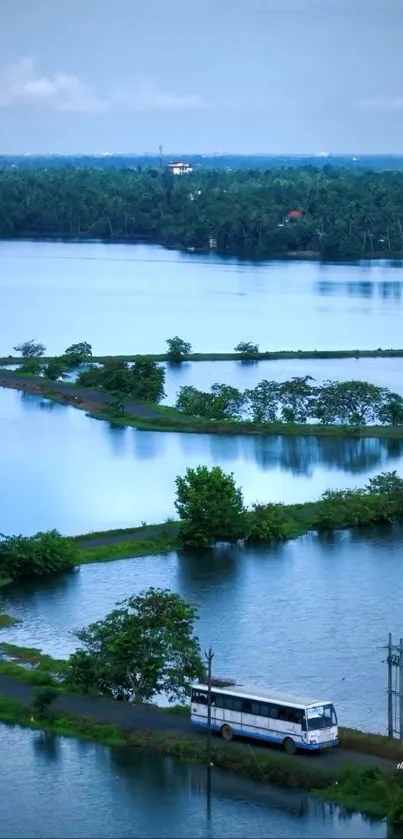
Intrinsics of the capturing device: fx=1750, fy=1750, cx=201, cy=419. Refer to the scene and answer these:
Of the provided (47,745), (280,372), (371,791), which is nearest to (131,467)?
(280,372)

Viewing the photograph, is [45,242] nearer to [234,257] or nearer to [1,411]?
[234,257]

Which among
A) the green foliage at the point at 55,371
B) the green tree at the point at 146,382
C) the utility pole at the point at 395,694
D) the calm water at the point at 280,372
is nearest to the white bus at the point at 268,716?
the utility pole at the point at 395,694

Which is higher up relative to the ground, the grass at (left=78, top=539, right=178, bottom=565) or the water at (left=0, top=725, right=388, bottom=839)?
the grass at (left=78, top=539, right=178, bottom=565)

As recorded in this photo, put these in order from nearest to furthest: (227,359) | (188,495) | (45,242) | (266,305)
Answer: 1. (188,495)
2. (227,359)
3. (266,305)
4. (45,242)

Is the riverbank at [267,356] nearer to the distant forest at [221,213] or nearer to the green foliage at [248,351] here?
the green foliage at [248,351]

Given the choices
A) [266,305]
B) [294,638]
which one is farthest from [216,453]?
[266,305]

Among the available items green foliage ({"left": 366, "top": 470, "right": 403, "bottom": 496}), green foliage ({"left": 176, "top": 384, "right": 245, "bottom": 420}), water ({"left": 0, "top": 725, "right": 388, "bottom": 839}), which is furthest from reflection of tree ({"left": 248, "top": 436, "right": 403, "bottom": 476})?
water ({"left": 0, "top": 725, "right": 388, "bottom": 839})

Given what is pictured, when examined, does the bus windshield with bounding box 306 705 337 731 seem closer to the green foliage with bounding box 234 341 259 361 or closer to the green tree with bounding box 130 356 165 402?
the green tree with bounding box 130 356 165 402
